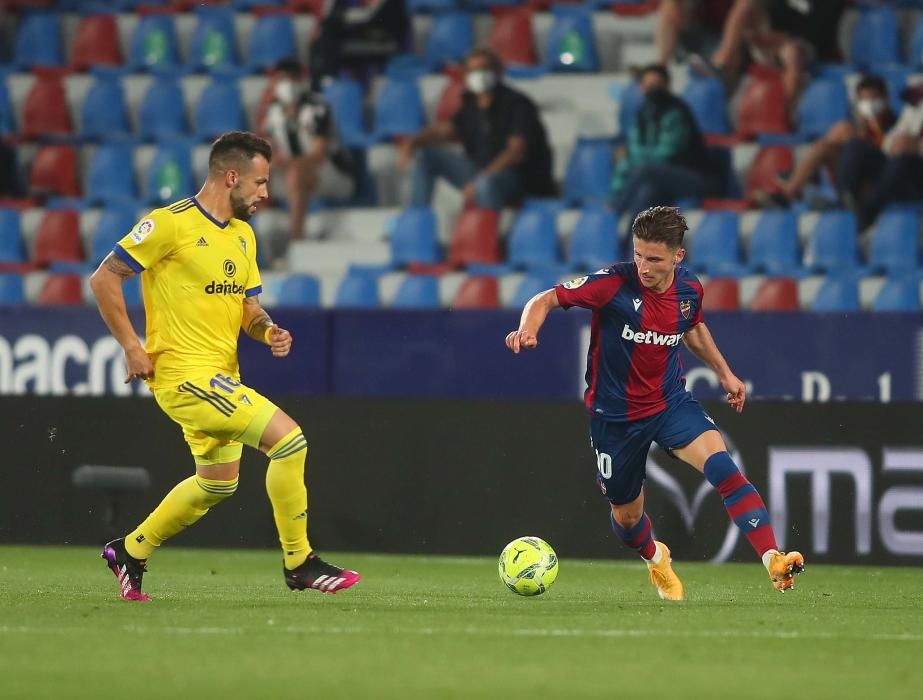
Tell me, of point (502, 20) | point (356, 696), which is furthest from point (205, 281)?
point (502, 20)

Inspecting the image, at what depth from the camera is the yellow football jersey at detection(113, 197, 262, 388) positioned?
7.95 meters

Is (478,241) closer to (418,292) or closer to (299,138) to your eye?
(418,292)

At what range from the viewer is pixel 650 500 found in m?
11.6

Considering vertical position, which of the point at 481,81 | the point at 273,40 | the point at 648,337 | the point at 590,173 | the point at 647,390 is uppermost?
the point at 273,40

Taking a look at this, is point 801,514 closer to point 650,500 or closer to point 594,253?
point 650,500

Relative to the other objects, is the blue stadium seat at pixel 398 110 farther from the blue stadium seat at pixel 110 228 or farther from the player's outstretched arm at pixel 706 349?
the player's outstretched arm at pixel 706 349

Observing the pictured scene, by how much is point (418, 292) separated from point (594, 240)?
146 cm

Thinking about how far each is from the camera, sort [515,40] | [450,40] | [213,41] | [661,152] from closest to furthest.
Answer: [661,152]
[515,40]
[450,40]
[213,41]

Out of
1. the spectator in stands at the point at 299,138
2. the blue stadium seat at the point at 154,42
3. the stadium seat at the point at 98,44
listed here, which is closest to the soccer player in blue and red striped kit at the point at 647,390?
the spectator in stands at the point at 299,138

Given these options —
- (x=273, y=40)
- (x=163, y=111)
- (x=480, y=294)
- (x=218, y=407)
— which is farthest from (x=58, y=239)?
(x=218, y=407)

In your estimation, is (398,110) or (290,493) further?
(398,110)

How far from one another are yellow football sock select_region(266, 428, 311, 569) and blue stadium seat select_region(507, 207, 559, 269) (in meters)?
6.78

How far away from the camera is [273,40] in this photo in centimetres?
1712

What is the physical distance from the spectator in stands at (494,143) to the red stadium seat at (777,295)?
7.54ft
